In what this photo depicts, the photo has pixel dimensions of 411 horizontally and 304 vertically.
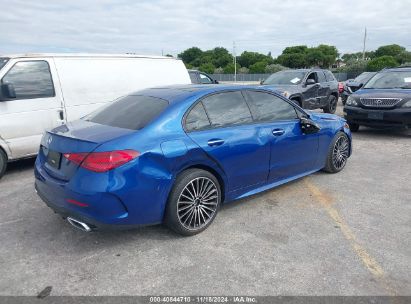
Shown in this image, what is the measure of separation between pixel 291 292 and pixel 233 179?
1.55 metres

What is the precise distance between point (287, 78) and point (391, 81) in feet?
10.5

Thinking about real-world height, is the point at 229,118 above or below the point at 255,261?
above

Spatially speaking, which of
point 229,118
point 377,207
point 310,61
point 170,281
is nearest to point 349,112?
point 377,207

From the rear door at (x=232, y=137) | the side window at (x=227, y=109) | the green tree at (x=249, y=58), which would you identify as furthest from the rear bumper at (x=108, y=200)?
the green tree at (x=249, y=58)

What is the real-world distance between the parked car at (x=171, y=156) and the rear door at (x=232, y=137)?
0.04 feet

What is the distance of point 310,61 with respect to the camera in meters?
84.0

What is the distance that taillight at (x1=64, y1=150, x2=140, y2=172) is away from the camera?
10.9 feet

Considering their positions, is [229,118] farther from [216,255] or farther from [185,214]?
[216,255]

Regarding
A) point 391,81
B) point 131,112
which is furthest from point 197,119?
point 391,81

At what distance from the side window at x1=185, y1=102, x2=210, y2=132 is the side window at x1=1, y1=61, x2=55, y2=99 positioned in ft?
11.2

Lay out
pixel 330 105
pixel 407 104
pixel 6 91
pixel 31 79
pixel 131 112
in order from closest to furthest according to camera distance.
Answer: pixel 131 112 < pixel 6 91 < pixel 31 79 < pixel 407 104 < pixel 330 105

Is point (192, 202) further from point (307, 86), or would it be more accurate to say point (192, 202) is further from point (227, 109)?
point (307, 86)

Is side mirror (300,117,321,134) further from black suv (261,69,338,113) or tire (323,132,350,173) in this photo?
black suv (261,69,338,113)

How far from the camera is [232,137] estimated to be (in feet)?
13.8
